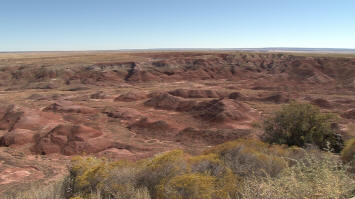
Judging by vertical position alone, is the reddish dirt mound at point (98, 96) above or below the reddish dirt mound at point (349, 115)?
below

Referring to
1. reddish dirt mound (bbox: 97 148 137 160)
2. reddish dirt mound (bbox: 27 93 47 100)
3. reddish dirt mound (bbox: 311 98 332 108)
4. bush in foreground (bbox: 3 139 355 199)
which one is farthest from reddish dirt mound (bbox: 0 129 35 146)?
reddish dirt mound (bbox: 311 98 332 108)

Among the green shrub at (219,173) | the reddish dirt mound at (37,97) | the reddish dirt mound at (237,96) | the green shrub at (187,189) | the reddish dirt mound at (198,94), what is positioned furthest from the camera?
the reddish dirt mound at (37,97)

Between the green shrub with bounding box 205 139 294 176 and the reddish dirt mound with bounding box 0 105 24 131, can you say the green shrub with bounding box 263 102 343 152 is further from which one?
the reddish dirt mound with bounding box 0 105 24 131

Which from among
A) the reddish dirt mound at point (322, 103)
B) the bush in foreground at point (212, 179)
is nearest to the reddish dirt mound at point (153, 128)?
the bush in foreground at point (212, 179)

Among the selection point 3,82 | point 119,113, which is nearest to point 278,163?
point 119,113

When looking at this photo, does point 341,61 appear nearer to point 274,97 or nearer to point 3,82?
point 274,97

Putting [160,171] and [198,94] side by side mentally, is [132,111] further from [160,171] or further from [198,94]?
[160,171]

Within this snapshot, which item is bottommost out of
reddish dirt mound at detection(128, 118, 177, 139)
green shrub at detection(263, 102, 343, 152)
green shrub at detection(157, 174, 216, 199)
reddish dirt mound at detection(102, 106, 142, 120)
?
reddish dirt mound at detection(128, 118, 177, 139)

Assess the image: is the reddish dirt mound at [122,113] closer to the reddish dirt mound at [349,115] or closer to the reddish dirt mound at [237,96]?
the reddish dirt mound at [237,96]
